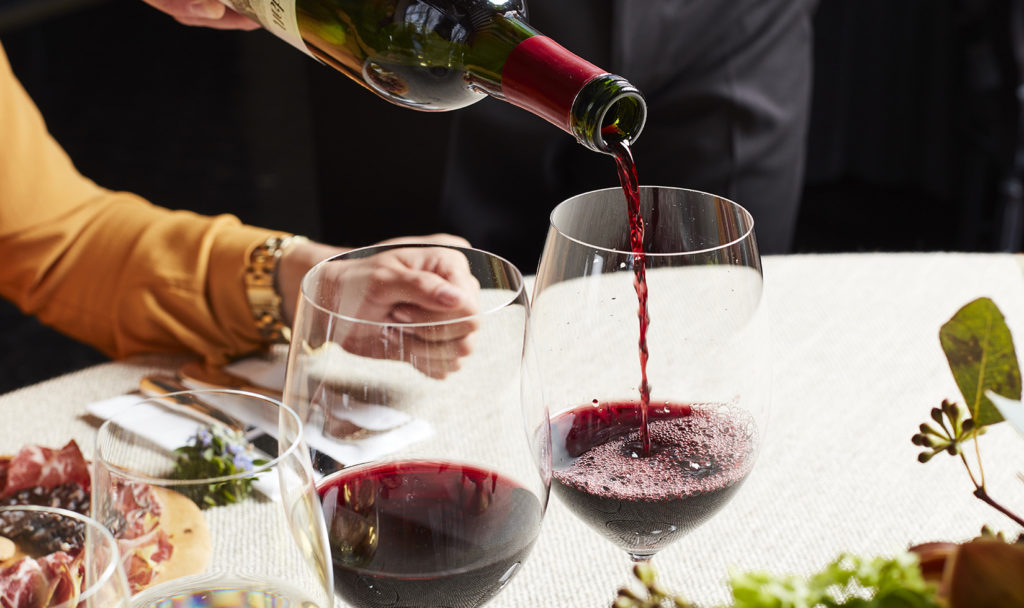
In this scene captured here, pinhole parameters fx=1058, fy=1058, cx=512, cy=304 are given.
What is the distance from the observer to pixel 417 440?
0.45 metres

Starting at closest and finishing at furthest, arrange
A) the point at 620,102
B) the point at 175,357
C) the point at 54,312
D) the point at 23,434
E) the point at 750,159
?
the point at 620,102 → the point at 23,434 → the point at 175,357 → the point at 54,312 → the point at 750,159

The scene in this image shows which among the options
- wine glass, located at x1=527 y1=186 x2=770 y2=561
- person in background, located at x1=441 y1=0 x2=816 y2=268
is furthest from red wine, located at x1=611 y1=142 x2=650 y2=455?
person in background, located at x1=441 y1=0 x2=816 y2=268

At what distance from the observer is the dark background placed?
2.20 meters

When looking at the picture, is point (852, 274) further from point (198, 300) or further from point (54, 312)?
point (54, 312)

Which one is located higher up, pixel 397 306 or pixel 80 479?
pixel 397 306

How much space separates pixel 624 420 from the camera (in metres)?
0.54

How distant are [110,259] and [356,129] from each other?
121cm

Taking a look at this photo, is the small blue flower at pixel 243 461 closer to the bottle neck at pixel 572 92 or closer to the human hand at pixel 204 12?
the bottle neck at pixel 572 92

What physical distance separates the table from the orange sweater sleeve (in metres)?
0.06

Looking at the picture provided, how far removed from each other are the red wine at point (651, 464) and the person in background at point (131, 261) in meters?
0.28

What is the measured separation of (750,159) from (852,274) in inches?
26.7

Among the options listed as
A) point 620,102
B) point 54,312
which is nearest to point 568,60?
point 620,102

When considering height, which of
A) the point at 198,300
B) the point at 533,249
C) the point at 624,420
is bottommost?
the point at 533,249

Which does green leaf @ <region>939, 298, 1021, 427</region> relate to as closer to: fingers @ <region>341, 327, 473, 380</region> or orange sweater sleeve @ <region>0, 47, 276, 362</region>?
fingers @ <region>341, 327, 473, 380</region>
